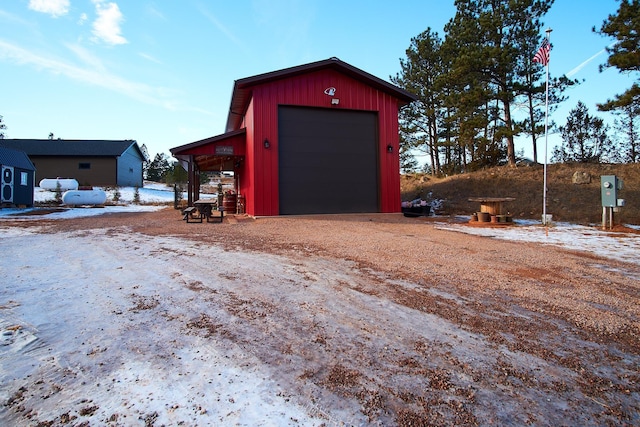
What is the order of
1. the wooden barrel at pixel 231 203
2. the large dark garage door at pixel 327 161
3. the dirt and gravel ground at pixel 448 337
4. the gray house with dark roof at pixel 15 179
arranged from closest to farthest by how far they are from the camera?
the dirt and gravel ground at pixel 448 337 < the large dark garage door at pixel 327 161 < the wooden barrel at pixel 231 203 < the gray house with dark roof at pixel 15 179

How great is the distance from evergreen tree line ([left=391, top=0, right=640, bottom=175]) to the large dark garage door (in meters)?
7.24

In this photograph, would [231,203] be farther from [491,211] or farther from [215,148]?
[491,211]

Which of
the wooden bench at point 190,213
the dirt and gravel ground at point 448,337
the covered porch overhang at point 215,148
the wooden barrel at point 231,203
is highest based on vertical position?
the covered porch overhang at point 215,148

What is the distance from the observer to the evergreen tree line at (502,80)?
46.5 feet

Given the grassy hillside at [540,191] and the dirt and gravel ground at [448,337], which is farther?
the grassy hillside at [540,191]

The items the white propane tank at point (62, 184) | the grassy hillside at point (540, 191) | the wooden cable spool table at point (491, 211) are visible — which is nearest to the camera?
the wooden cable spool table at point (491, 211)

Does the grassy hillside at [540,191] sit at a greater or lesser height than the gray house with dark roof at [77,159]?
lesser

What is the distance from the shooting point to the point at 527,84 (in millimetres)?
17703

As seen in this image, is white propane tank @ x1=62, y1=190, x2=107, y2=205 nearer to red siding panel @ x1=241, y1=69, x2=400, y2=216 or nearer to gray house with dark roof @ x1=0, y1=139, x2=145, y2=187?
gray house with dark roof @ x1=0, y1=139, x2=145, y2=187

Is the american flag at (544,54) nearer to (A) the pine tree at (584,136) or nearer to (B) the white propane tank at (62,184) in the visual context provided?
(A) the pine tree at (584,136)

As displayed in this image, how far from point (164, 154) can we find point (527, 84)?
64490mm

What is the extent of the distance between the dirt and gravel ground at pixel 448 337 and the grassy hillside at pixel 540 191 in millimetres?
9781

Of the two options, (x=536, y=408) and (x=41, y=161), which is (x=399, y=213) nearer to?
(x=536, y=408)

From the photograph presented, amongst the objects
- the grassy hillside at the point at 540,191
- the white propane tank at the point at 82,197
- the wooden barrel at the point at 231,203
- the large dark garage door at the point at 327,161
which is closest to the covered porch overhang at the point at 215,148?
the wooden barrel at the point at 231,203
